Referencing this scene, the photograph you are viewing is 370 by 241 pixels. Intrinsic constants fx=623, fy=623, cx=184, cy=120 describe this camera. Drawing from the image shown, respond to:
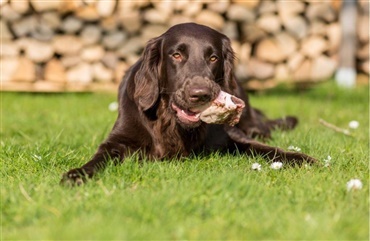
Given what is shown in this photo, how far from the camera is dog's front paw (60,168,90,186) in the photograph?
276cm

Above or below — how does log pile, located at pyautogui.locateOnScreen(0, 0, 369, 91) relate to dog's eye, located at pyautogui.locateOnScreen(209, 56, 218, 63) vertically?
below

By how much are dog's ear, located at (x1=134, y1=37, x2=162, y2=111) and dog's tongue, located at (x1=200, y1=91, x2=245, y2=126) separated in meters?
0.40

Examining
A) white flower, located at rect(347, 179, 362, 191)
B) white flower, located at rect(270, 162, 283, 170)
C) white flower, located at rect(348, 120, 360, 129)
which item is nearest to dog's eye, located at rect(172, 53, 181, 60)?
white flower, located at rect(270, 162, 283, 170)

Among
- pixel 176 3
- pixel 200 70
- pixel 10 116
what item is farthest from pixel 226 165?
pixel 176 3

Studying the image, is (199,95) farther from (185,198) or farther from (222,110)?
(185,198)

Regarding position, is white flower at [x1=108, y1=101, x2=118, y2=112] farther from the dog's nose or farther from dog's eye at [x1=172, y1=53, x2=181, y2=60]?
the dog's nose

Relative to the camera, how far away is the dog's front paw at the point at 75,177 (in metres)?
2.76

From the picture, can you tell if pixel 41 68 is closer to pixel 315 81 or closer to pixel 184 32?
pixel 315 81

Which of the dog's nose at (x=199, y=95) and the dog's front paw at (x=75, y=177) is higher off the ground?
the dog's nose at (x=199, y=95)

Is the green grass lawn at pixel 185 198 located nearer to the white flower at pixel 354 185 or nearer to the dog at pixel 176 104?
the white flower at pixel 354 185

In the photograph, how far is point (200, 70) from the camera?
3188 mm

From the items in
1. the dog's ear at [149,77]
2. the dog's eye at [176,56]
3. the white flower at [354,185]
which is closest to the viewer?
the white flower at [354,185]

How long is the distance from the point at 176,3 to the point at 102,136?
2.88 metres

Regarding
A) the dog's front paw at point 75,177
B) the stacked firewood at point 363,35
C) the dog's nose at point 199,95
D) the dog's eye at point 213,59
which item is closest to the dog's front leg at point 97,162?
the dog's front paw at point 75,177
